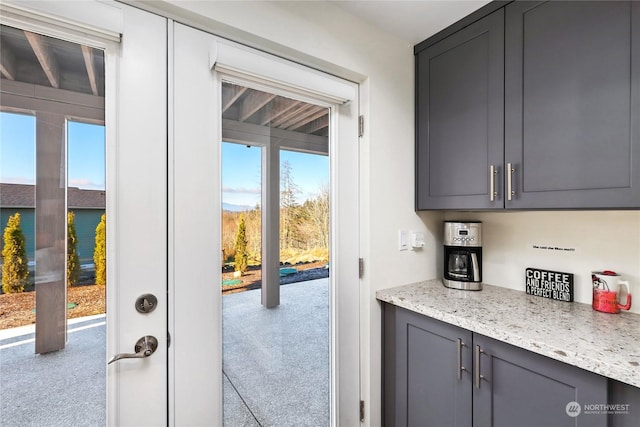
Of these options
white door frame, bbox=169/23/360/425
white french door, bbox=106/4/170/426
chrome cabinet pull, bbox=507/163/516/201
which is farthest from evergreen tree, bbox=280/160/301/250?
chrome cabinet pull, bbox=507/163/516/201

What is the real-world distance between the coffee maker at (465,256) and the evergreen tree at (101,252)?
1.64 meters

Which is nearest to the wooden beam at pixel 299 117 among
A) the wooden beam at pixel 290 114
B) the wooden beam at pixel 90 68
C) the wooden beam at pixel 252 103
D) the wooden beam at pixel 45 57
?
the wooden beam at pixel 290 114

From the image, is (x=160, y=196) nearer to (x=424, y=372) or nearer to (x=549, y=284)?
(x=424, y=372)

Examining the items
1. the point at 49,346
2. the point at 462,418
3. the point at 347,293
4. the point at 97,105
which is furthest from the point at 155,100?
the point at 462,418

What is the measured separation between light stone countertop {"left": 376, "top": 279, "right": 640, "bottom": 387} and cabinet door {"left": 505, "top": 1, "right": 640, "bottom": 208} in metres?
0.46

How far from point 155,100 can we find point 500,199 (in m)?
1.51

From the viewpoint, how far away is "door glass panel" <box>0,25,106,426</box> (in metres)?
0.88

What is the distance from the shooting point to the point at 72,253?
0.96m

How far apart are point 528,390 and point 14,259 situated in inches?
68.8

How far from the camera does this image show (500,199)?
136cm

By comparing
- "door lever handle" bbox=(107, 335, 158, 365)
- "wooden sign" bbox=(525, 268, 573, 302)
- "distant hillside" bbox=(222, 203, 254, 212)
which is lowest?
"door lever handle" bbox=(107, 335, 158, 365)

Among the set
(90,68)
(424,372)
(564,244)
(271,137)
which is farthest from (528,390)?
(90,68)

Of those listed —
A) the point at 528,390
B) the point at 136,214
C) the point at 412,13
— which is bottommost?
the point at 528,390

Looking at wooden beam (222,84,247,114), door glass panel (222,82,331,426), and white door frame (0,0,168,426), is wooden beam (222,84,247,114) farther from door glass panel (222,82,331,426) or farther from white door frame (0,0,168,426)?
white door frame (0,0,168,426)
